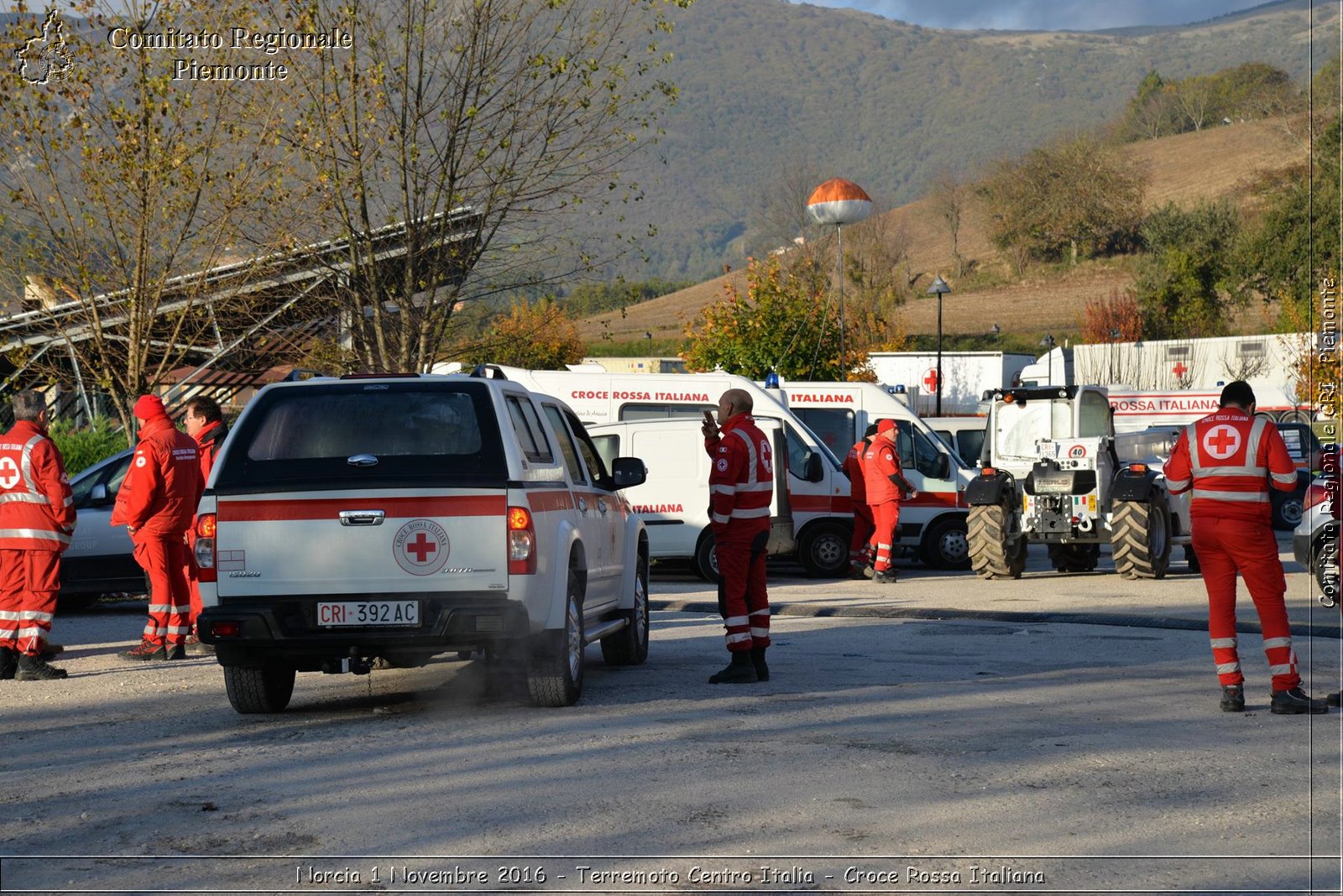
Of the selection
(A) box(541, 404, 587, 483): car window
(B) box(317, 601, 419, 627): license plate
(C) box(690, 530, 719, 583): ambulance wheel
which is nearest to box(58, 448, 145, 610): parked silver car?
(C) box(690, 530, 719, 583): ambulance wheel

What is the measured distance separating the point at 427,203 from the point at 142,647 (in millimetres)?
12173

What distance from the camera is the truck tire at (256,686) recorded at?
905 centimetres

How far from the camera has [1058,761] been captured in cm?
745

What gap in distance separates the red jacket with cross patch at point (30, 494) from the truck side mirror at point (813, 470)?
11.7 meters

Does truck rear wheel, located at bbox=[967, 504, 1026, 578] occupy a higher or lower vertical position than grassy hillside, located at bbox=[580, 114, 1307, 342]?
lower

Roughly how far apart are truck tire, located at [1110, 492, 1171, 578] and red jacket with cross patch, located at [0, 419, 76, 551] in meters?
11.9

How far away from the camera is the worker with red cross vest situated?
9180mm

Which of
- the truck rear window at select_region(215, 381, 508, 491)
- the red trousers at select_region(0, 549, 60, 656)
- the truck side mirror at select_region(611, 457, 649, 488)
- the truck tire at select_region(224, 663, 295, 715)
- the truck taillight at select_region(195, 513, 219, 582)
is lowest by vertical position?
the truck tire at select_region(224, 663, 295, 715)

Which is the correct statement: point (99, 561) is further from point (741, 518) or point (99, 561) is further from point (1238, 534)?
point (1238, 534)

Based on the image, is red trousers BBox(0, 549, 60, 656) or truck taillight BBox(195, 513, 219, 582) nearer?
truck taillight BBox(195, 513, 219, 582)

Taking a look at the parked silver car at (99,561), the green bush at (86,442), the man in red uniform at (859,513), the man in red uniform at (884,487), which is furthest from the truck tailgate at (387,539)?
the man in red uniform at (859,513)

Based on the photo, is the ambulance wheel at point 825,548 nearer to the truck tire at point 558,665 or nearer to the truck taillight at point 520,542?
the truck tire at point 558,665

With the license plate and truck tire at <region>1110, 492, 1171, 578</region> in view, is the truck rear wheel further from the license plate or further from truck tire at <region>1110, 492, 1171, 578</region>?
the license plate

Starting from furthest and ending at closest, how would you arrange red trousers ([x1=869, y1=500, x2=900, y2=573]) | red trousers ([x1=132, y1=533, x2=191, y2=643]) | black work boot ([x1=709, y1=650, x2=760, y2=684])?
1. red trousers ([x1=869, y1=500, x2=900, y2=573])
2. red trousers ([x1=132, y1=533, x2=191, y2=643])
3. black work boot ([x1=709, y1=650, x2=760, y2=684])
